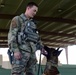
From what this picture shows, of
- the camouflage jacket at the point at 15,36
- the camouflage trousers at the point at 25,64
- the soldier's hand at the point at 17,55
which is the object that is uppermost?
the camouflage jacket at the point at 15,36

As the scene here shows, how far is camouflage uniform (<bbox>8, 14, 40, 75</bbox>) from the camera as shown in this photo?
247cm

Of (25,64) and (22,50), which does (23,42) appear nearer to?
(22,50)

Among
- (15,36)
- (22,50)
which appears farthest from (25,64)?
(15,36)

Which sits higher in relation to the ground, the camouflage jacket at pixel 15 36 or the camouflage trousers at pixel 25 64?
the camouflage jacket at pixel 15 36

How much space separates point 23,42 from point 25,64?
0.85 ft

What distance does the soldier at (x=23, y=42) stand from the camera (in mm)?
2469

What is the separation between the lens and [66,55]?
22.1m

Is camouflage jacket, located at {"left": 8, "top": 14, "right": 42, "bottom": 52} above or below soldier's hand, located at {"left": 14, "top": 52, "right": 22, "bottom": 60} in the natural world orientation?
above

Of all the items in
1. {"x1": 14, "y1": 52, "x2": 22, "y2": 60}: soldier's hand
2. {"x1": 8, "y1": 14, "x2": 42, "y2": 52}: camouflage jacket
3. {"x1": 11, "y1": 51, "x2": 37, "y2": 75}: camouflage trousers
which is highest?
{"x1": 8, "y1": 14, "x2": 42, "y2": 52}: camouflage jacket

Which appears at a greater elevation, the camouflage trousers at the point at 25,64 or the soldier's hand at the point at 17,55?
the soldier's hand at the point at 17,55

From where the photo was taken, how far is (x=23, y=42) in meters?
2.55

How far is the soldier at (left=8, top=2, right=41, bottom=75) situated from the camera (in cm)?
247

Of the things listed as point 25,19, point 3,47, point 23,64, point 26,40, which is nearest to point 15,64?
point 23,64

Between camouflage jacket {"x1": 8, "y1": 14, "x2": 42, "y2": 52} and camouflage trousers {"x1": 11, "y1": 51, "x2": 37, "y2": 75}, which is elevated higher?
camouflage jacket {"x1": 8, "y1": 14, "x2": 42, "y2": 52}
